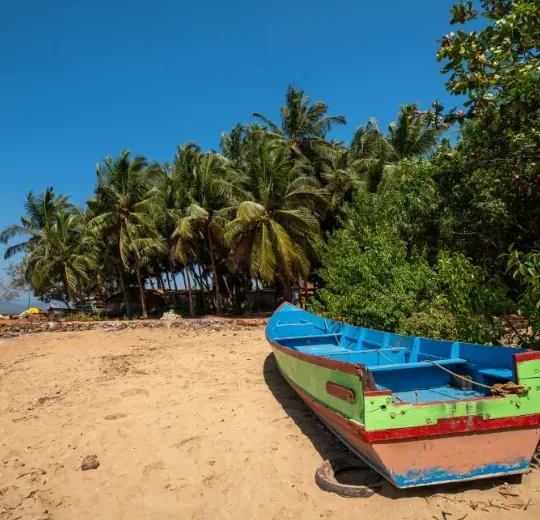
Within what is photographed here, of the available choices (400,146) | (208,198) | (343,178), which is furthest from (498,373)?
(208,198)

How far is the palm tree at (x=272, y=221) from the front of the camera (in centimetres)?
1852

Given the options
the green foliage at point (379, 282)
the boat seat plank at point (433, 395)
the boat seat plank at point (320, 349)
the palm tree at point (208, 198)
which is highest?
the palm tree at point (208, 198)

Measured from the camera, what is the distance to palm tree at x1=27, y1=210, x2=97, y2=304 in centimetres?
2592

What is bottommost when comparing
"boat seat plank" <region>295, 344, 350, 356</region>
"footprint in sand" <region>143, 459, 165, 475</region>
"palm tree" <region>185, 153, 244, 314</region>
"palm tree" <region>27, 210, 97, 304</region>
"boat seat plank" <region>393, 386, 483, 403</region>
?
"footprint in sand" <region>143, 459, 165, 475</region>

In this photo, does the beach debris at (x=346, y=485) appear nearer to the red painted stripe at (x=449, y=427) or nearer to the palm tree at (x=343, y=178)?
the red painted stripe at (x=449, y=427)

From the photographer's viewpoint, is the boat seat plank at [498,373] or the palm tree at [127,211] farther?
the palm tree at [127,211]

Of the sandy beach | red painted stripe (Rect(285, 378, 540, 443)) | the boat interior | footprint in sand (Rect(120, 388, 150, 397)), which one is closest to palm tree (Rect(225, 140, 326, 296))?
the sandy beach

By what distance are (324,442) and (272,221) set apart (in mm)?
14575

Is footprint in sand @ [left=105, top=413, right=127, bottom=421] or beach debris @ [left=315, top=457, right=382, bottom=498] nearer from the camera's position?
beach debris @ [left=315, top=457, right=382, bottom=498]

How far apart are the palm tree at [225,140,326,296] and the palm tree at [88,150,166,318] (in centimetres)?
619

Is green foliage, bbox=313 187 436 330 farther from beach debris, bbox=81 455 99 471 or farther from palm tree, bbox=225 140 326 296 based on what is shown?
palm tree, bbox=225 140 326 296

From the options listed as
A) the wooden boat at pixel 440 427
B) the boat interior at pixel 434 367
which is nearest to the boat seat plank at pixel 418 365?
the boat interior at pixel 434 367

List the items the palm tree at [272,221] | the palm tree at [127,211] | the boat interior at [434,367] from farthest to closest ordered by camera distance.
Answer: the palm tree at [127,211], the palm tree at [272,221], the boat interior at [434,367]

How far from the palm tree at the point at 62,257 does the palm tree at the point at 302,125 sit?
13244 mm
